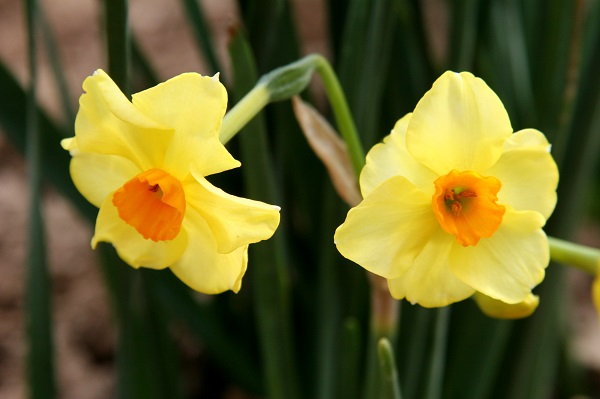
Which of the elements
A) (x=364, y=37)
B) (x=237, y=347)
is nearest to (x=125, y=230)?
(x=364, y=37)

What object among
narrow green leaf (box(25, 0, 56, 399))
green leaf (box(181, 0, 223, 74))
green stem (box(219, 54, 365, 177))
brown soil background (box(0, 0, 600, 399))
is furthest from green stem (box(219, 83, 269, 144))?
brown soil background (box(0, 0, 600, 399))

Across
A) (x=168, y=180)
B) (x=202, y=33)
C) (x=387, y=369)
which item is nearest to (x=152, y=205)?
(x=168, y=180)

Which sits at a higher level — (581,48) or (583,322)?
(581,48)

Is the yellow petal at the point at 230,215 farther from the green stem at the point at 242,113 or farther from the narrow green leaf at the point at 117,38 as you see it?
the narrow green leaf at the point at 117,38

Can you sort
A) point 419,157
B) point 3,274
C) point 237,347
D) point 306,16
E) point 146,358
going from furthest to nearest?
point 306,16 → point 3,274 → point 237,347 → point 146,358 → point 419,157

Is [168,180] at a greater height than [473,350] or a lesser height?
greater

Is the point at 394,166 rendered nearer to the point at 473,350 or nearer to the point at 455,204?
the point at 455,204

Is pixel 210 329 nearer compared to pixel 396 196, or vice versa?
pixel 396 196

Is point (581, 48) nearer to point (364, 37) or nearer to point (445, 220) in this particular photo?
point (364, 37)
